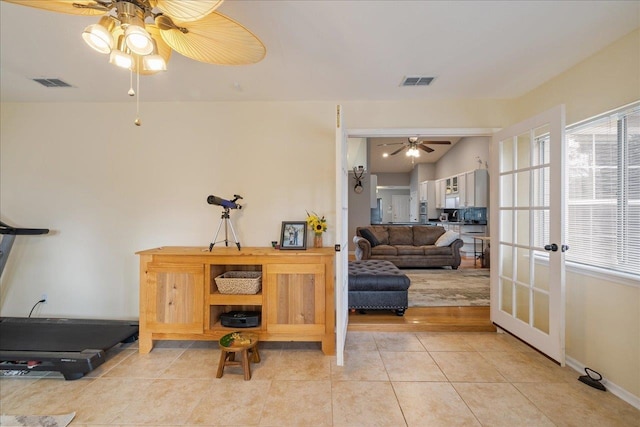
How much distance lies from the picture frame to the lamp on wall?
15.8 feet

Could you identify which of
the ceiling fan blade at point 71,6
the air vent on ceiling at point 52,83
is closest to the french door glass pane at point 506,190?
the ceiling fan blade at point 71,6

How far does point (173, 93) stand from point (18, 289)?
9.06 ft

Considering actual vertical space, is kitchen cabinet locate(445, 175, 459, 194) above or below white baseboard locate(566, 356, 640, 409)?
above

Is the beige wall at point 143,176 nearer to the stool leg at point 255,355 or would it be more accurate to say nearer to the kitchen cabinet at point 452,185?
the stool leg at point 255,355

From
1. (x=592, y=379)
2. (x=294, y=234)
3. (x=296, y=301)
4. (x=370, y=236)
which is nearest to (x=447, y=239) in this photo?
(x=370, y=236)

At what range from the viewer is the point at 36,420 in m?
1.71

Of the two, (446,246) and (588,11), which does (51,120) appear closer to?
(588,11)

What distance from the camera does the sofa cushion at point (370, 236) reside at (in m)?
6.03

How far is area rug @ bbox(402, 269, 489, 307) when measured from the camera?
3639 mm

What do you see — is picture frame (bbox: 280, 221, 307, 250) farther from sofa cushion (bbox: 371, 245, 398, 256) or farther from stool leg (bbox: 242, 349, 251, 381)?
sofa cushion (bbox: 371, 245, 398, 256)

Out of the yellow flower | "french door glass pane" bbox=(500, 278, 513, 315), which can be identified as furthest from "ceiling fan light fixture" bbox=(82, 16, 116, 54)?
"french door glass pane" bbox=(500, 278, 513, 315)

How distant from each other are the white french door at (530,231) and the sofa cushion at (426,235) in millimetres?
3366

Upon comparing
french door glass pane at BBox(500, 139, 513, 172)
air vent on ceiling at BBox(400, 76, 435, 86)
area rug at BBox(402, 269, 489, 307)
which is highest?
air vent on ceiling at BBox(400, 76, 435, 86)

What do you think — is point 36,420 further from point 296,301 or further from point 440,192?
point 440,192
